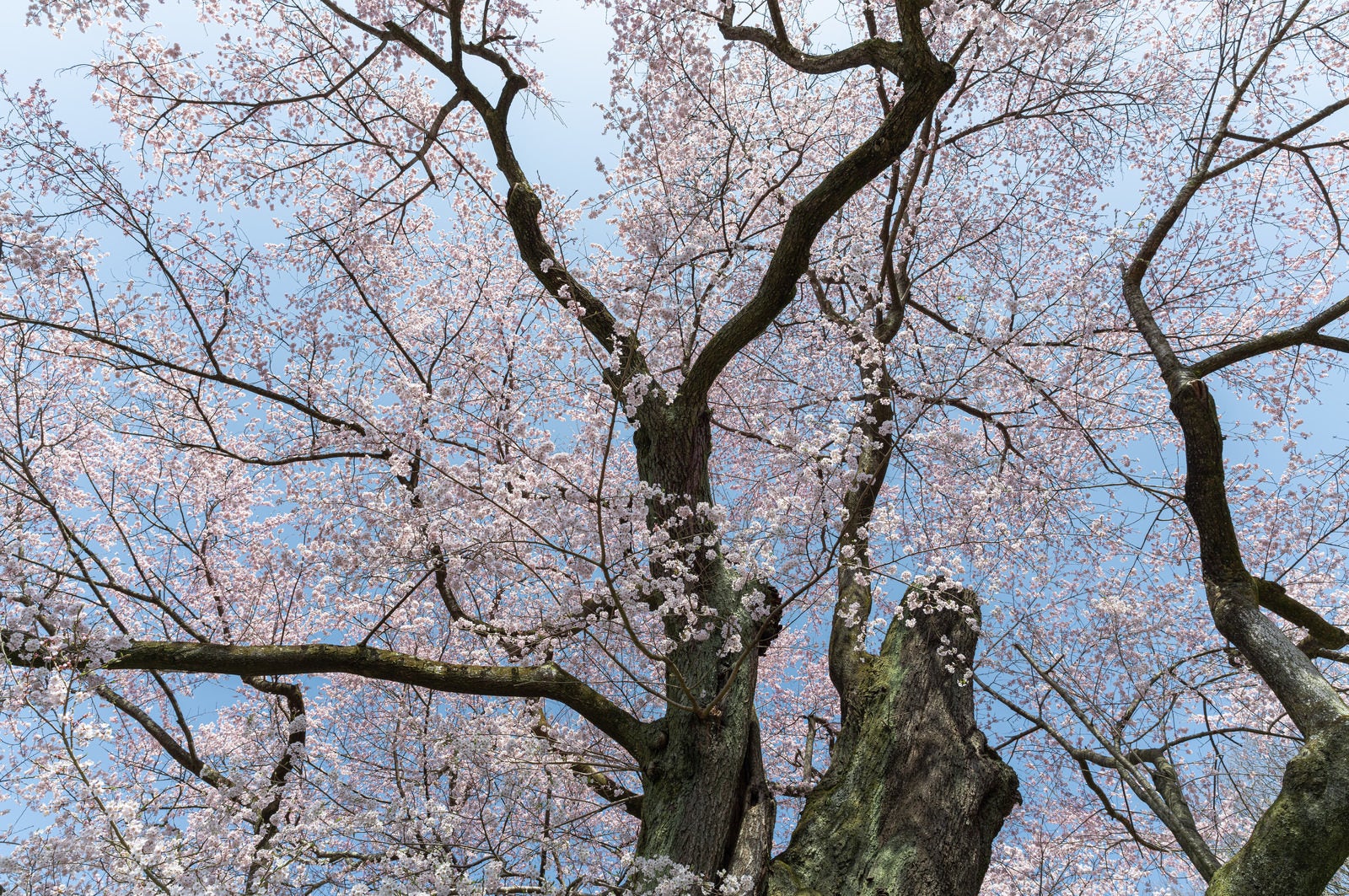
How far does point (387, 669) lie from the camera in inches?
171

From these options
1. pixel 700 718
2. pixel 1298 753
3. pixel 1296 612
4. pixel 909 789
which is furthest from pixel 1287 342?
pixel 700 718

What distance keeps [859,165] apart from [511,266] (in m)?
5.40

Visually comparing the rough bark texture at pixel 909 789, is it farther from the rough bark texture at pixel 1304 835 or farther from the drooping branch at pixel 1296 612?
the drooping branch at pixel 1296 612

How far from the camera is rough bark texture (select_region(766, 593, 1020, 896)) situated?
425cm

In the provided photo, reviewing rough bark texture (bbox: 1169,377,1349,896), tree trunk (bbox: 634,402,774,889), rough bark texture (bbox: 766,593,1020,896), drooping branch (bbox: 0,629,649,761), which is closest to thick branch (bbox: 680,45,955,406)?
tree trunk (bbox: 634,402,774,889)

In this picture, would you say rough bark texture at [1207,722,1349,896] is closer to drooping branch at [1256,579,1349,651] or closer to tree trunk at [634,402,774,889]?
drooping branch at [1256,579,1349,651]

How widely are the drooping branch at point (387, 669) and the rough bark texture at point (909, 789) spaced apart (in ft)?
4.22

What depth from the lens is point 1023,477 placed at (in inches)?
320

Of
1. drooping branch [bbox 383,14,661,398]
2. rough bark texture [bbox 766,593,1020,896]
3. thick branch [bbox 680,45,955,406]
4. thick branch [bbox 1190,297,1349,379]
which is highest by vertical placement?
drooping branch [bbox 383,14,661,398]

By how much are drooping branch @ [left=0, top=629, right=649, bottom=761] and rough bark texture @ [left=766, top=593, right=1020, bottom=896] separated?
1.29 m

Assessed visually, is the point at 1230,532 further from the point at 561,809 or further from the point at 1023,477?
the point at 561,809

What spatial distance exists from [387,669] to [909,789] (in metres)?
3.49

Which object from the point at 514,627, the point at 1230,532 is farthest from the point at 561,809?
the point at 1230,532

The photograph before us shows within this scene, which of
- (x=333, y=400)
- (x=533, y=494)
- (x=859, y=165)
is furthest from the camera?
(x=333, y=400)
